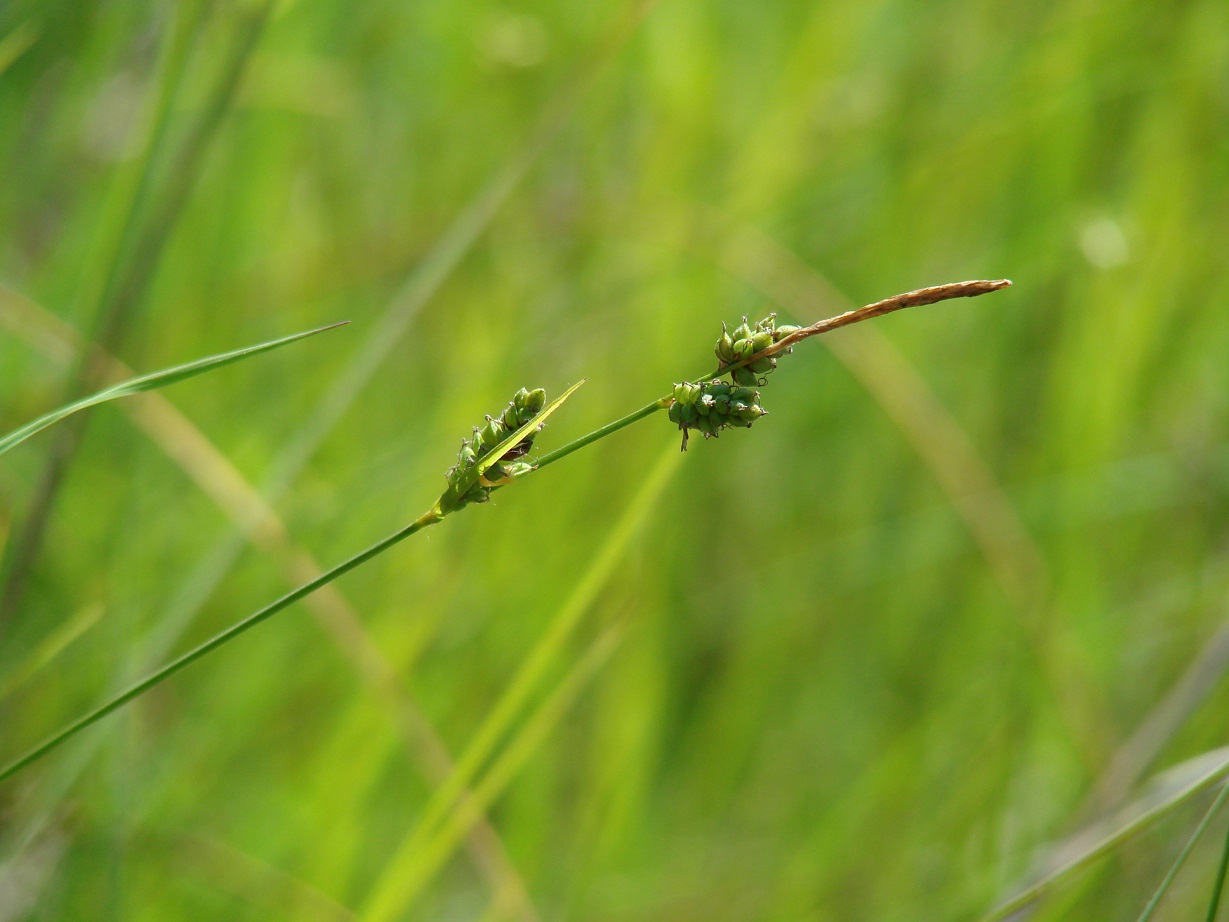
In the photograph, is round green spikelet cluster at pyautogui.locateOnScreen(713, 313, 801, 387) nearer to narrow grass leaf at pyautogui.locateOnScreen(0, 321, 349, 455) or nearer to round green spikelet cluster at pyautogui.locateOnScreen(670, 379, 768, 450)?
round green spikelet cluster at pyautogui.locateOnScreen(670, 379, 768, 450)

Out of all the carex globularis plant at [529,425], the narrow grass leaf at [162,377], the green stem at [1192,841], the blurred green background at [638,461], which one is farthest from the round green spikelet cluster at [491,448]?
the blurred green background at [638,461]

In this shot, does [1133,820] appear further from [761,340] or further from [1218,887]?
[761,340]

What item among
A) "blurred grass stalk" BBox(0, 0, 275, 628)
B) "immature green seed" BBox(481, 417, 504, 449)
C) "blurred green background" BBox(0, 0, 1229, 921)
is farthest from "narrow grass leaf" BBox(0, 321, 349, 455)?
"blurred green background" BBox(0, 0, 1229, 921)

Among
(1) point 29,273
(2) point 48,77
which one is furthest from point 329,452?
(2) point 48,77

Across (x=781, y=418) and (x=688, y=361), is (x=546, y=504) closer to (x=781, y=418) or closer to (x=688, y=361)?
(x=688, y=361)

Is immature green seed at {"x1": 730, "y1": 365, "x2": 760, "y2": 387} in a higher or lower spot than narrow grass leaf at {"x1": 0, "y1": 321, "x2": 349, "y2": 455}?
lower

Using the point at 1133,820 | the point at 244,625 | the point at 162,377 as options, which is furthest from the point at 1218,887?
the point at 162,377

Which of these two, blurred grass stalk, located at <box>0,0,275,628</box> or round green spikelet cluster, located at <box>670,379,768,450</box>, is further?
blurred grass stalk, located at <box>0,0,275,628</box>
